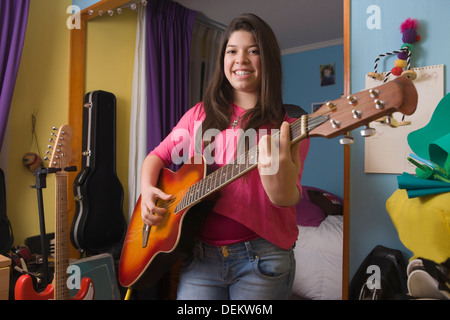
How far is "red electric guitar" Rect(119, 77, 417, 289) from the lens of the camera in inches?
22.9

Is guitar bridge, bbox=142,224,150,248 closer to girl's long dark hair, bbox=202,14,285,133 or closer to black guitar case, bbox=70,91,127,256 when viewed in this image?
girl's long dark hair, bbox=202,14,285,133

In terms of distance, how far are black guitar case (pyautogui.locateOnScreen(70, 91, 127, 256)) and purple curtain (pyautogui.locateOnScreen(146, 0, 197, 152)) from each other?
27 cm

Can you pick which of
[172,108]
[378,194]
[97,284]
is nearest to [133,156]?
[172,108]

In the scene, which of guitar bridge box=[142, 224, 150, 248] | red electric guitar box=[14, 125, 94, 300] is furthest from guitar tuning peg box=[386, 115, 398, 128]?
red electric guitar box=[14, 125, 94, 300]

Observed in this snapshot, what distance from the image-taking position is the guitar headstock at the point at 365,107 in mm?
560

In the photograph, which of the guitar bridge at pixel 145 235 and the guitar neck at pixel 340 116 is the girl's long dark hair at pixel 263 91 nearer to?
the guitar neck at pixel 340 116

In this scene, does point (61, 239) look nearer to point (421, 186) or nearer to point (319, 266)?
point (421, 186)

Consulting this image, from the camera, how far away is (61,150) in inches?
54.9

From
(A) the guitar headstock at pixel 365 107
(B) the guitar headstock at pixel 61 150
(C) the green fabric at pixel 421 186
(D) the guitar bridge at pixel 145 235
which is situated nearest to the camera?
(A) the guitar headstock at pixel 365 107

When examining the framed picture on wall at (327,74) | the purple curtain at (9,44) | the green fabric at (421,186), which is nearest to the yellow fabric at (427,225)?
the green fabric at (421,186)

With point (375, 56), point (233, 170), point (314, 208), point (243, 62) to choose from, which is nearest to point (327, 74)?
point (314, 208)

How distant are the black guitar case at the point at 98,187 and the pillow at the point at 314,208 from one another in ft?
4.34

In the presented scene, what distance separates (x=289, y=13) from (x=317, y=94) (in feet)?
3.81
